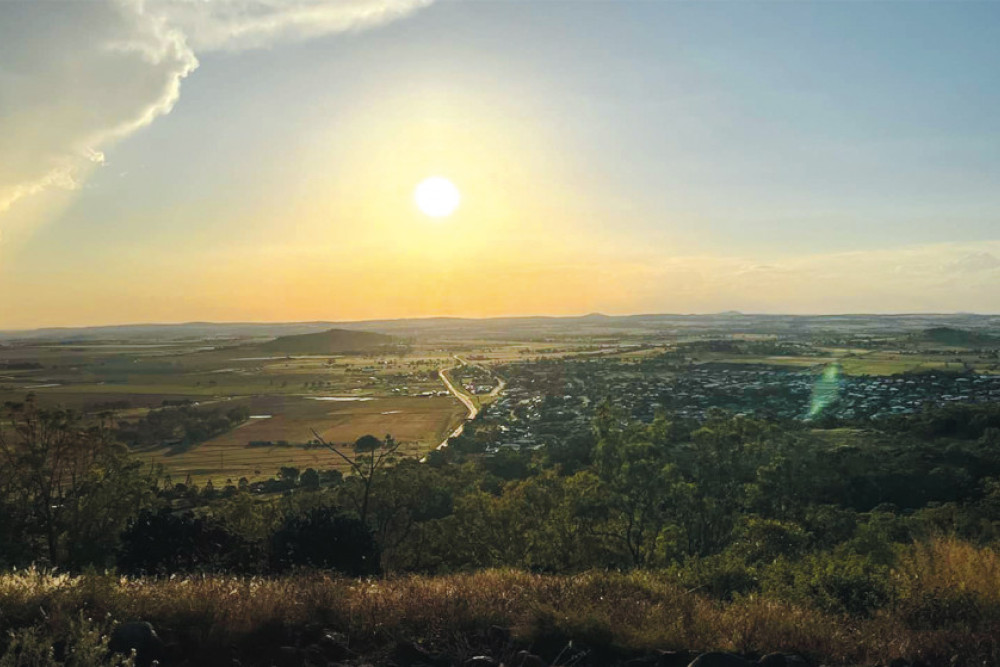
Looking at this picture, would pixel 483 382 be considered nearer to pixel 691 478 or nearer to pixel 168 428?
pixel 168 428

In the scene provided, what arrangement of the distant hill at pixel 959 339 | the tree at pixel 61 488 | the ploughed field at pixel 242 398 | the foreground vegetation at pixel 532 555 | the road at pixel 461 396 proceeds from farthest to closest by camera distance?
the distant hill at pixel 959 339
the road at pixel 461 396
the ploughed field at pixel 242 398
the tree at pixel 61 488
the foreground vegetation at pixel 532 555

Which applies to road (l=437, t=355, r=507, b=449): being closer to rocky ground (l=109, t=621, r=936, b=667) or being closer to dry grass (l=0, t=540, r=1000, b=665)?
dry grass (l=0, t=540, r=1000, b=665)

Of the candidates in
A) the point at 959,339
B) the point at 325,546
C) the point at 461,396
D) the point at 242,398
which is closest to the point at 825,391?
the point at 461,396

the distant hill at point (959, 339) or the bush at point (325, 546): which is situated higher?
the bush at point (325, 546)

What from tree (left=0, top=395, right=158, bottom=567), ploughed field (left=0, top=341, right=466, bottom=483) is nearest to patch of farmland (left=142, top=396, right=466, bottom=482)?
ploughed field (left=0, top=341, right=466, bottom=483)

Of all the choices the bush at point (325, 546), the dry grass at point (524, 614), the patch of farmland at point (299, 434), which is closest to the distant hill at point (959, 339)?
the patch of farmland at point (299, 434)

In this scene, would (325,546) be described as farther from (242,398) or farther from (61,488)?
(242,398)

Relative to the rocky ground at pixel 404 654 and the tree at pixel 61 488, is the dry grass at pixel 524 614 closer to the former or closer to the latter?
the rocky ground at pixel 404 654
